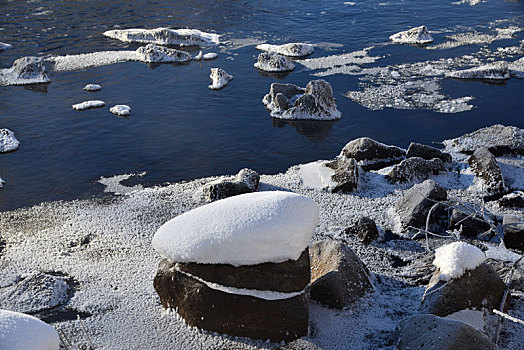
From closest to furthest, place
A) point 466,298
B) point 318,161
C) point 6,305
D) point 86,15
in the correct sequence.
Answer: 1. point 466,298
2. point 6,305
3. point 318,161
4. point 86,15

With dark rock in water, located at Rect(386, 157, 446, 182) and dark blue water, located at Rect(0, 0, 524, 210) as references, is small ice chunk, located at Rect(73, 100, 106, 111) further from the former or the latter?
dark rock in water, located at Rect(386, 157, 446, 182)

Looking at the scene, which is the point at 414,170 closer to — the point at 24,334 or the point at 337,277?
the point at 337,277

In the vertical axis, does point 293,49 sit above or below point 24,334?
above

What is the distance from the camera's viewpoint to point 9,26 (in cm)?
3170

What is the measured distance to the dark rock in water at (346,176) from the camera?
1418 centimetres

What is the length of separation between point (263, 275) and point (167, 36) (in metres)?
22.5

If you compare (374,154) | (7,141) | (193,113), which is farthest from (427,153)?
(7,141)

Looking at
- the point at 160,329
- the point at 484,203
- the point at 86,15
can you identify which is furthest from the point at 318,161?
the point at 86,15

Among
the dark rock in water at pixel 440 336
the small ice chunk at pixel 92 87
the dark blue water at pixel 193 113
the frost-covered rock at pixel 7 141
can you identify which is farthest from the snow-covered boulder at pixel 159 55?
the dark rock in water at pixel 440 336

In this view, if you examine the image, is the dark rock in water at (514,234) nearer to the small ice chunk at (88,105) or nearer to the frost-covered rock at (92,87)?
the small ice chunk at (88,105)

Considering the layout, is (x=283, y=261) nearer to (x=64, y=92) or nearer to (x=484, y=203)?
(x=484, y=203)

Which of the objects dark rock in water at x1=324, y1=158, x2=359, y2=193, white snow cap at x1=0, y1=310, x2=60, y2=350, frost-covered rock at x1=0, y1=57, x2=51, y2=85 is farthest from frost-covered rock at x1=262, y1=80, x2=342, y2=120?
white snow cap at x1=0, y1=310, x2=60, y2=350

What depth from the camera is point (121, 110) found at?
66.1 feet

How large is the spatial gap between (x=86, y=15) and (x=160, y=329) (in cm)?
2978
